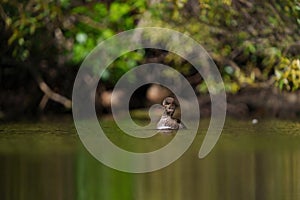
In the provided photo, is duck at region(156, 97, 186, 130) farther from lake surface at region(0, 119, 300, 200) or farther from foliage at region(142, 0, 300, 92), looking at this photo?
foliage at region(142, 0, 300, 92)

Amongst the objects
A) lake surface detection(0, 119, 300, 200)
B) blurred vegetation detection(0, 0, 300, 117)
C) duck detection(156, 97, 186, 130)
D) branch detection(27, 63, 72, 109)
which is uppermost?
blurred vegetation detection(0, 0, 300, 117)

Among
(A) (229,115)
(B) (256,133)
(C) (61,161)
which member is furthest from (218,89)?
(C) (61,161)

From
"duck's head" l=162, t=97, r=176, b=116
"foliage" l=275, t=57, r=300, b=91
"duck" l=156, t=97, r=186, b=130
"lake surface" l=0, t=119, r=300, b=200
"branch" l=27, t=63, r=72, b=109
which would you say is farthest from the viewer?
"branch" l=27, t=63, r=72, b=109

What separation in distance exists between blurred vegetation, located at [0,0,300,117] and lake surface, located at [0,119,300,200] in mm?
1565

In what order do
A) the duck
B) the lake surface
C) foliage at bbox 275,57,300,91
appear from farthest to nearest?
foliage at bbox 275,57,300,91 → the duck → the lake surface

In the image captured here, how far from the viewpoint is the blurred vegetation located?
10.4 meters

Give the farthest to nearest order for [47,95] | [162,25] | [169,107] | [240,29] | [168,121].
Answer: [47,95] → [240,29] → [162,25] → [169,107] → [168,121]

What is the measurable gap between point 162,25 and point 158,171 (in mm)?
3517

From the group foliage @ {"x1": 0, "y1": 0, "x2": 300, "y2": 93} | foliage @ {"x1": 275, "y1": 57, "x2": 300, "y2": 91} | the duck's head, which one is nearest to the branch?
foliage @ {"x1": 0, "y1": 0, "x2": 300, "y2": 93}

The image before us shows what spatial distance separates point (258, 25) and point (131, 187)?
14.9 ft

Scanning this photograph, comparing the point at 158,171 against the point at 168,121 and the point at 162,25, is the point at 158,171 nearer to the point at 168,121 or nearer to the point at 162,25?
the point at 168,121

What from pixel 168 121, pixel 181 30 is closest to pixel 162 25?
pixel 181 30

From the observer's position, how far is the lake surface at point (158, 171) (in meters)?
6.38

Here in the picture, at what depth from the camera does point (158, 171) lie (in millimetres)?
7188
